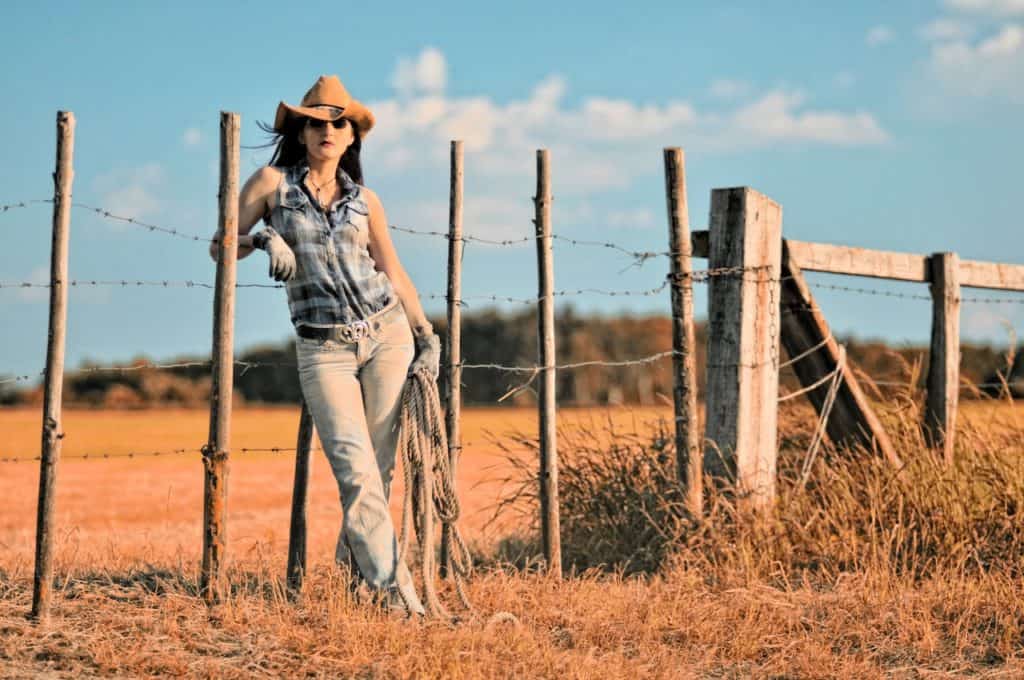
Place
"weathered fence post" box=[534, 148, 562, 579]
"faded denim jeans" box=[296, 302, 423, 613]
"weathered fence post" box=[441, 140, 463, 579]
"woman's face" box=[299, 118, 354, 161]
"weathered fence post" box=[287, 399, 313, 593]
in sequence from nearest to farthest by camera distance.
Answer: "faded denim jeans" box=[296, 302, 423, 613] → "woman's face" box=[299, 118, 354, 161] → "weathered fence post" box=[287, 399, 313, 593] → "weathered fence post" box=[441, 140, 463, 579] → "weathered fence post" box=[534, 148, 562, 579]

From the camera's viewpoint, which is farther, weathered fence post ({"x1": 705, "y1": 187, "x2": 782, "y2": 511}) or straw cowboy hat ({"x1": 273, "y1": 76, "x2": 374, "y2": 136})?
weathered fence post ({"x1": 705, "y1": 187, "x2": 782, "y2": 511})

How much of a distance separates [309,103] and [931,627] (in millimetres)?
4136

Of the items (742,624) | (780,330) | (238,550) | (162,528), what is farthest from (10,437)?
(742,624)

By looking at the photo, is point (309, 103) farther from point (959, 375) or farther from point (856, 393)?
point (959, 375)

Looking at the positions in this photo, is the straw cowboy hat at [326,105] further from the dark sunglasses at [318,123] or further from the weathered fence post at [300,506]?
the weathered fence post at [300,506]

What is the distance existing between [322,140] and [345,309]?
2.77 feet

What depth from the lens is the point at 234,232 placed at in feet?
18.4

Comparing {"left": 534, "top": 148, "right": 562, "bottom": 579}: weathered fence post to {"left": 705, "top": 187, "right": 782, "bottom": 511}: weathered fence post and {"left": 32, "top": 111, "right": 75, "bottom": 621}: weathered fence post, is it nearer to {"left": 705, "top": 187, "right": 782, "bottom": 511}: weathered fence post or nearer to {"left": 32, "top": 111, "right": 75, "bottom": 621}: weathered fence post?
{"left": 705, "top": 187, "right": 782, "bottom": 511}: weathered fence post

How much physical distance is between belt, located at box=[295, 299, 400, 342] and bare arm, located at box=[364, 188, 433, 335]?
23cm

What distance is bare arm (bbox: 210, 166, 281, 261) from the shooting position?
Result: 18.6 ft

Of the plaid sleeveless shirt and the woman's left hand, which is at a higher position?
the plaid sleeveless shirt

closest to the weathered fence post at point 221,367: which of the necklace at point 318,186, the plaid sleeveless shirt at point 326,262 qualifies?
the plaid sleeveless shirt at point 326,262

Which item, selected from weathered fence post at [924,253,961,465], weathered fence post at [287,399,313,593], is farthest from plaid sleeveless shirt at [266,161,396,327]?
weathered fence post at [924,253,961,465]

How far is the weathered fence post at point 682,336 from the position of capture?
7340 mm
